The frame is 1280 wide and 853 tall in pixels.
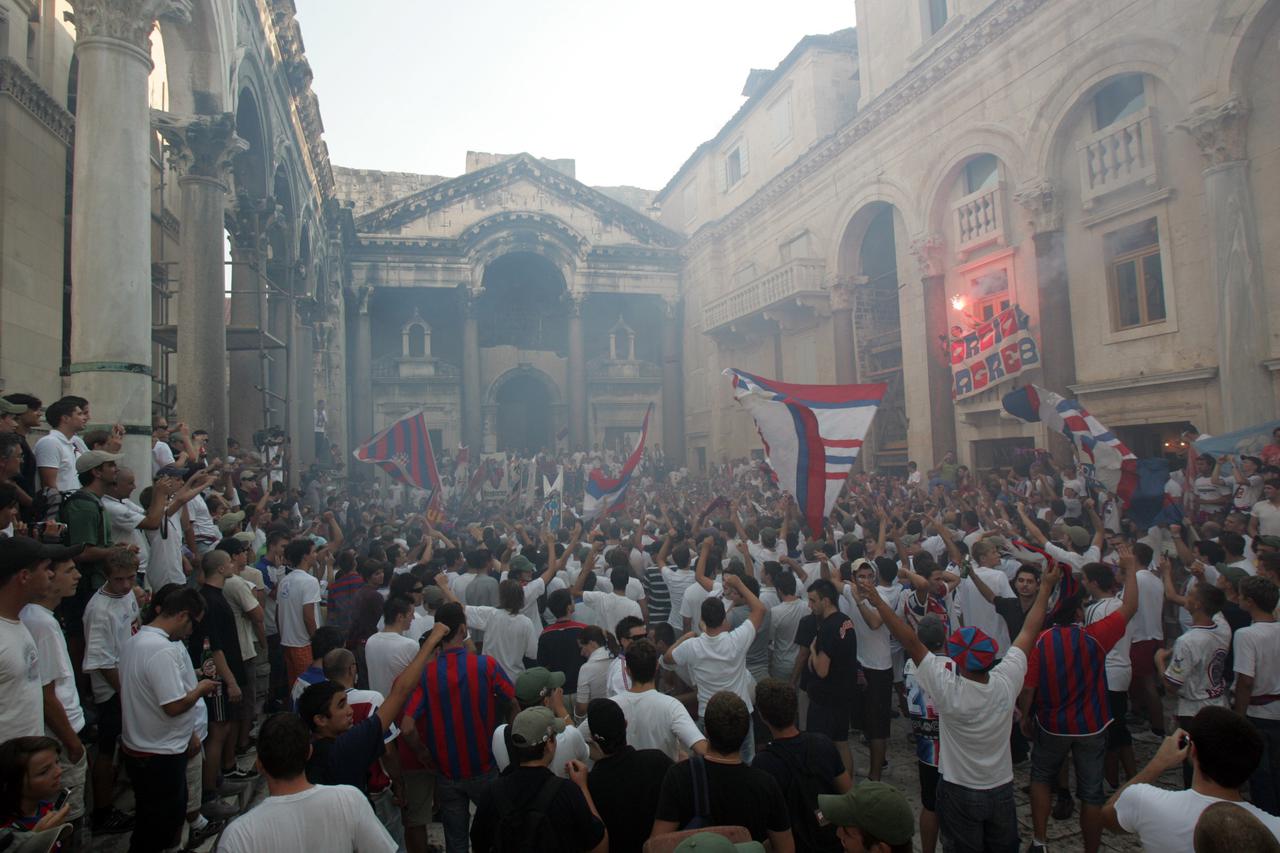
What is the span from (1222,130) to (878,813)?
541 inches

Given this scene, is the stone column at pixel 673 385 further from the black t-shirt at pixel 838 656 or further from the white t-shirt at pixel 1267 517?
the black t-shirt at pixel 838 656

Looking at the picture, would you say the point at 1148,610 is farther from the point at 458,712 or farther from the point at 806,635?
the point at 458,712

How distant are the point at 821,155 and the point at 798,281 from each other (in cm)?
369

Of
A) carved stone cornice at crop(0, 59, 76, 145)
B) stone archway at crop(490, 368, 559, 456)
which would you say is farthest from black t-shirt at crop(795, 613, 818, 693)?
stone archway at crop(490, 368, 559, 456)

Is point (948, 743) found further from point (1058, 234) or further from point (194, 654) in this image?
point (1058, 234)

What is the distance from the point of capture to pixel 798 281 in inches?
917

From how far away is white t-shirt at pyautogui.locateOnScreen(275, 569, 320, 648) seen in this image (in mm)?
6734

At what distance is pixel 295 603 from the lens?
6.75m

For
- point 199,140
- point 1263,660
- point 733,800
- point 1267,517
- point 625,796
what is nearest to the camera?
point 733,800

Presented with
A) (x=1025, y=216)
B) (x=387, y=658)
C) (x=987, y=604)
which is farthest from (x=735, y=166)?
(x=387, y=658)

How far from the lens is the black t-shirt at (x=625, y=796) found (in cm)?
346

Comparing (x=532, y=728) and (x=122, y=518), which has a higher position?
(x=122, y=518)

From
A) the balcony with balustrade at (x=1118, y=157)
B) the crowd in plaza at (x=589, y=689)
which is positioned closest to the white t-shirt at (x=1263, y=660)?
the crowd in plaza at (x=589, y=689)

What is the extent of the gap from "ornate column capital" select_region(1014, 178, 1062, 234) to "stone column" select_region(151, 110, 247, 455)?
14.1 m
